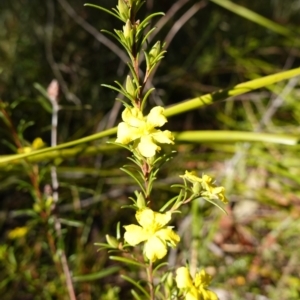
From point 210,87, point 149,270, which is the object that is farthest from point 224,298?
point 210,87

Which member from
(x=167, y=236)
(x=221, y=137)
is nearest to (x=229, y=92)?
(x=221, y=137)

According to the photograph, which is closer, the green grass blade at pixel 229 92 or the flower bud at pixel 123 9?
the flower bud at pixel 123 9

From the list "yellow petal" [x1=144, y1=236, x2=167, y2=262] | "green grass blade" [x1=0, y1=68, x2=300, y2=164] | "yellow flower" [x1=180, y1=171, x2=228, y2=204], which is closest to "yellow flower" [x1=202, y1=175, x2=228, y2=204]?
"yellow flower" [x1=180, y1=171, x2=228, y2=204]

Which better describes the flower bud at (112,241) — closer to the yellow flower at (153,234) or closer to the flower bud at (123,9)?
the yellow flower at (153,234)

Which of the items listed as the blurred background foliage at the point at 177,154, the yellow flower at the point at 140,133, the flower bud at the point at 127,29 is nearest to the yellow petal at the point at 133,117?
the yellow flower at the point at 140,133

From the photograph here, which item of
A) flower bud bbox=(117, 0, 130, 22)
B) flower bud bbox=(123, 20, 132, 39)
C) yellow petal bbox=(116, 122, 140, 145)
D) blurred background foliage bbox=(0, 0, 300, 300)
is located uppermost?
flower bud bbox=(117, 0, 130, 22)

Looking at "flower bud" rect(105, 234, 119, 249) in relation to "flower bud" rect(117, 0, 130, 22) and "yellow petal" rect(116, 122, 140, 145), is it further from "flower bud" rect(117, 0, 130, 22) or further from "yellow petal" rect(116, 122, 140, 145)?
"flower bud" rect(117, 0, 130, 22)
